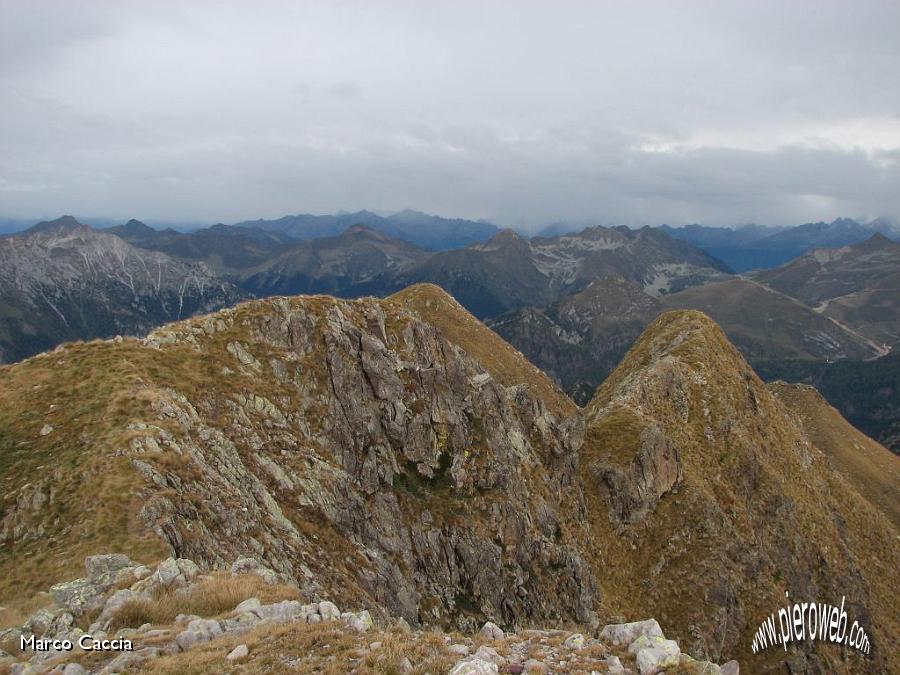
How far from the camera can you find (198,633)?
16266 mm

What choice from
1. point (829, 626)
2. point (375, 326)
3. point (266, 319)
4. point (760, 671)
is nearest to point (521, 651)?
point (266, 319)

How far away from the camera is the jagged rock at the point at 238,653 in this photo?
1470cm

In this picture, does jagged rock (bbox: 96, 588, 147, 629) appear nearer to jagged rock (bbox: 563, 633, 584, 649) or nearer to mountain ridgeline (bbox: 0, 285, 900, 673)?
mountain ridgeline (bbox: 0, 285, 900, 673)

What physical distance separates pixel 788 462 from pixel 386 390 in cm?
8600

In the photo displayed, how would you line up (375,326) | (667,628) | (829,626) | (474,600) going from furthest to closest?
(829,626) < (375,326) < (667,628) < (474,600)

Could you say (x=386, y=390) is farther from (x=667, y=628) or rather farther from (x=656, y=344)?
(x=656, y=344)

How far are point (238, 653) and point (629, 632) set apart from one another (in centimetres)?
1355

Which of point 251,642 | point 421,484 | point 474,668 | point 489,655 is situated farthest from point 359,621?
point 421,484

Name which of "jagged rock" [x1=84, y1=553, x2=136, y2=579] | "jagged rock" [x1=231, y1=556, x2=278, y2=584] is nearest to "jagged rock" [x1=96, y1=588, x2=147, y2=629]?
"jagged rock" [x1=84, y1=553, x2=136, y2=579]

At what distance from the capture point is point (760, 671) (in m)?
66.9

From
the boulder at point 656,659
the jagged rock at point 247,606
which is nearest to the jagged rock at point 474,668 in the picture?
the boulder at point 656,659

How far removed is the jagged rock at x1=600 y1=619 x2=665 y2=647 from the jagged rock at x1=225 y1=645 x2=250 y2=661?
12234 millimetres

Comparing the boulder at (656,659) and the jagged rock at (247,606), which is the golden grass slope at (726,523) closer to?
the boulder at (656,659)

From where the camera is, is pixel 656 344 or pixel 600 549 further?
pixel 656 344
